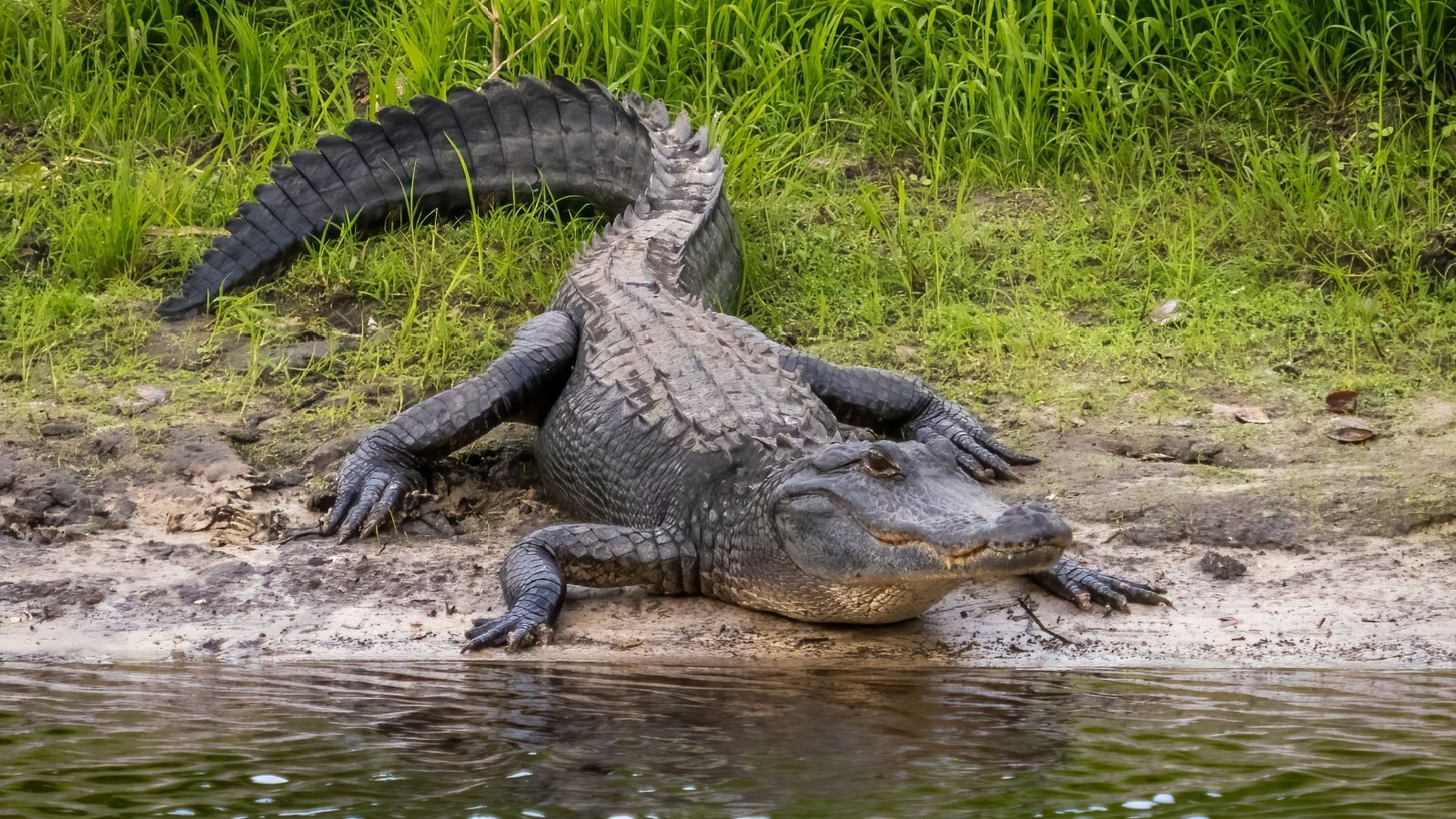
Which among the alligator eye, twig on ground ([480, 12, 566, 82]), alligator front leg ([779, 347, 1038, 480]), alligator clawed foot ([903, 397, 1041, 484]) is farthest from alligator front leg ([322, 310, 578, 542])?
twig on ground ([480, 12, 566, 82])

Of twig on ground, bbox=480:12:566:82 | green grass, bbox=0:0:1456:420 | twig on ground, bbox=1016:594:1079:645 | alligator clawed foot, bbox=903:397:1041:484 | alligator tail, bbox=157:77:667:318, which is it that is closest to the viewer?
twig on ground, bbox=1016:594:1079:645

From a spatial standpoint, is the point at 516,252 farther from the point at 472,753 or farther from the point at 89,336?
the point at 472,753

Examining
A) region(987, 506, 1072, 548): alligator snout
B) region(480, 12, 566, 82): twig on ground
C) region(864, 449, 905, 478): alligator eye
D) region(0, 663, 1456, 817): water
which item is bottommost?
region(0, 663, 1456, 817): water

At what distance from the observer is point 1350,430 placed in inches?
190

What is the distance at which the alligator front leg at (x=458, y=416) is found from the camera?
15.1 feet

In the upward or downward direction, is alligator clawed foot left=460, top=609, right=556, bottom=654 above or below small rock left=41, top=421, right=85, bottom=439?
below

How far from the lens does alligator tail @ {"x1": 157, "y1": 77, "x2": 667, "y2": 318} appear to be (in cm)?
588

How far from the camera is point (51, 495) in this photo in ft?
14.7

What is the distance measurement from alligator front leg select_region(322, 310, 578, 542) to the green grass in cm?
50

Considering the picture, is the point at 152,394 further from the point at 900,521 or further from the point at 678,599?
the point at 900,521

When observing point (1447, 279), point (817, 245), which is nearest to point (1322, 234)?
point (1447, 279)

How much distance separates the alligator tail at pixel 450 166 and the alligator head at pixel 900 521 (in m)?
2.38

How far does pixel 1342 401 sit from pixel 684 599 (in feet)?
7.48

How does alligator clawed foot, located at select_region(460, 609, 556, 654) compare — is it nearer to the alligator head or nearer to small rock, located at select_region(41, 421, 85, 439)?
the alligator head
